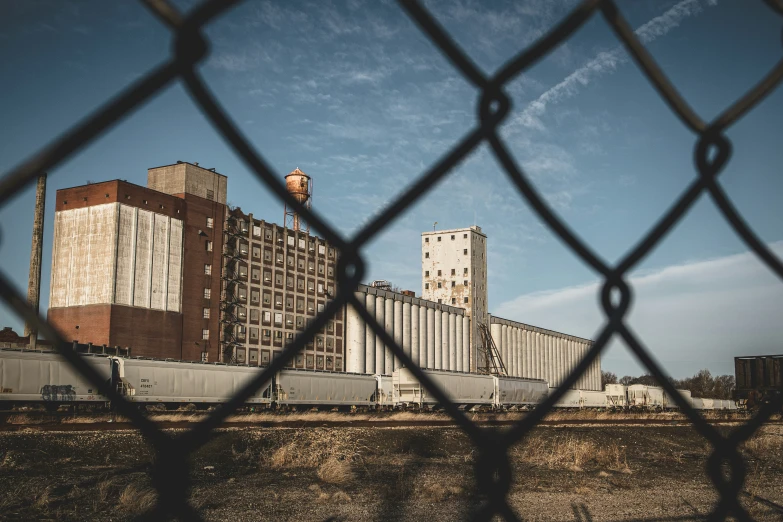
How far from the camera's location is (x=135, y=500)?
27.1ft

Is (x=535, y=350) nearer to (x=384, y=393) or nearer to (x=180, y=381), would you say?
(x=384, y=393)

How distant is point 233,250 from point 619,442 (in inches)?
1595

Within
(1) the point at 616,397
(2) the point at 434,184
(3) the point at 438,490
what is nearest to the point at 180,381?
(3) the point at 438,490

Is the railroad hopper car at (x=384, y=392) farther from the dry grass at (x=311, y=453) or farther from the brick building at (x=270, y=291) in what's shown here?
the dry grass at (x=311, y=453)

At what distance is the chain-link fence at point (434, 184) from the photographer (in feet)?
2.74

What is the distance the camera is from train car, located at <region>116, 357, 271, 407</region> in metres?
30.1

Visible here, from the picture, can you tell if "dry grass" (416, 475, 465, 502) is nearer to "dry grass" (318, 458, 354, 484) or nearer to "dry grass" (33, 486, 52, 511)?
"dry grass" (318, 458, 354, 484)

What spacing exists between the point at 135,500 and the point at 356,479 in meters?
4.13

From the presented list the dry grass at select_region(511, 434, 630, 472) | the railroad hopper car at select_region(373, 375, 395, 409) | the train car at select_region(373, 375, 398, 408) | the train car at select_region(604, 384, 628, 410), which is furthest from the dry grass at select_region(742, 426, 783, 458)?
the train car at select_region(604, 384, 628, 410)

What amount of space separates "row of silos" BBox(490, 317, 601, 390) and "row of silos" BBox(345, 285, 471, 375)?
A: 16.9 ft

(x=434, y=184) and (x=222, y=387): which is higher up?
(x=434, y=184)

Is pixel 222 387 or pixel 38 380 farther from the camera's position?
pixel 222 387

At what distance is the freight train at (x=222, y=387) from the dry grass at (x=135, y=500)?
719cm

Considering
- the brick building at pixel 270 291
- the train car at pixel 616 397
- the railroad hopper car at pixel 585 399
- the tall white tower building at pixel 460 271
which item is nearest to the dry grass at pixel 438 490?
the brick building at pixel 270 291
